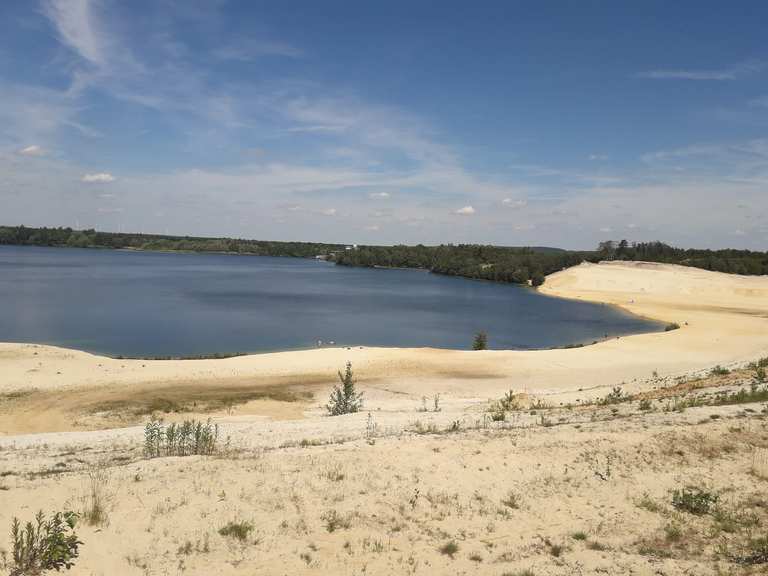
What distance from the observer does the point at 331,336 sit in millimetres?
46031

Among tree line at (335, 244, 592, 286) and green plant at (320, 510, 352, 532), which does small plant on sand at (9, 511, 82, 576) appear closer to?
green plant at (320, 510, 352, 532)

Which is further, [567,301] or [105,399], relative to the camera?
[567,301]

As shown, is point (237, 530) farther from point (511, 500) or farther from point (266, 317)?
point (266, 317)

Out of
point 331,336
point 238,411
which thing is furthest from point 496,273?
point 238,411

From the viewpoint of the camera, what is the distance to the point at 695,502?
8062 millimetres

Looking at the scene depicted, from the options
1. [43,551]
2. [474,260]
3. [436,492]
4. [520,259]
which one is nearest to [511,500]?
[436,492]

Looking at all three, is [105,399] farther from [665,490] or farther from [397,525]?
[665,490]

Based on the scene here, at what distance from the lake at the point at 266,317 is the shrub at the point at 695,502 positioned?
111 feet

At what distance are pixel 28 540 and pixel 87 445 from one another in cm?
718

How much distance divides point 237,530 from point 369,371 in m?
23.8

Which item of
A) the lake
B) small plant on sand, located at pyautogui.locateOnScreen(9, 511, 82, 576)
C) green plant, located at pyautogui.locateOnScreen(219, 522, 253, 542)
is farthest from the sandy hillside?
the lake

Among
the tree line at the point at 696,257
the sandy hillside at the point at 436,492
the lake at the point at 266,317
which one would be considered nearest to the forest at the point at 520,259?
the tree line at the point at 696,257

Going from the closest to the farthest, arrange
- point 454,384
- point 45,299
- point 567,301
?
point 454,384, point 45,299, point 567,301

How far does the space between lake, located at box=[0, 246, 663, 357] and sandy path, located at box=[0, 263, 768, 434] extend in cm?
709
